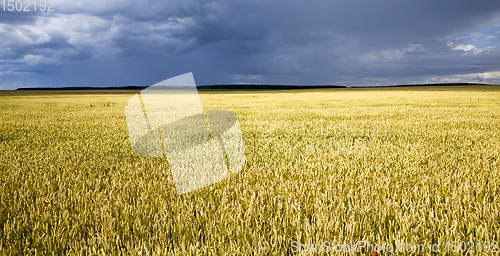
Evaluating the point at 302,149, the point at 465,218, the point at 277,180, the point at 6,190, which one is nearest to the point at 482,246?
the point at 465,218

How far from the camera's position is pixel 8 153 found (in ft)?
17.1

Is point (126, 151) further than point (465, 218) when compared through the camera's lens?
Yes

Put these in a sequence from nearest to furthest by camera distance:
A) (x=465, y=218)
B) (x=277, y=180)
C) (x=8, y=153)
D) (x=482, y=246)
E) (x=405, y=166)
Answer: (x=482, y=246)
(x=465, y=218)
(x=277, y=180)
(x=405, y=166)
(x=8, y=153)

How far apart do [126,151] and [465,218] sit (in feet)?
17.3

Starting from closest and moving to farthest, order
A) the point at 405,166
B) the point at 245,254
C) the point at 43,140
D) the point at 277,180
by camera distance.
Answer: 1. the point at 245,254
2. the point at 277,180
3. the point at 405,166
4. the point at 43,140

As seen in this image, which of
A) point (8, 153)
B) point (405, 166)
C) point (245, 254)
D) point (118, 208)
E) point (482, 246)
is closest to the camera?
point (245, 254)

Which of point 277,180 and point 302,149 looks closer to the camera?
point 277,180

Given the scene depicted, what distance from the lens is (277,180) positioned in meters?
3.38

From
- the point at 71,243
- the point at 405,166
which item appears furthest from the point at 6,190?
the point at 405,166

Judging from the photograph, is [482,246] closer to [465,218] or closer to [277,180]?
[465,218]

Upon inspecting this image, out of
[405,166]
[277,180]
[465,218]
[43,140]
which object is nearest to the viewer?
[465,218]

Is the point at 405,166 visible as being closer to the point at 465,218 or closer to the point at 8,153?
the point at 465,218

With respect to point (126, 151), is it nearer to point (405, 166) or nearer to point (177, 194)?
point (177, 194)

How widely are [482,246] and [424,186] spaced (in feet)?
3.68
